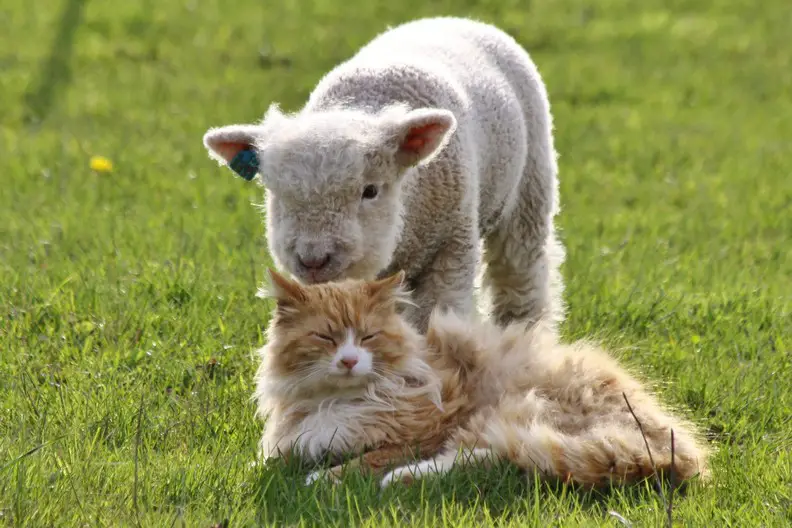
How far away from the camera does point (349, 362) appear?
165 inches

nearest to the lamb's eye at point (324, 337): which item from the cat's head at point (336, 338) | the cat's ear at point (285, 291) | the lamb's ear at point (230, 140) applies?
the cat's head at point (336, 338)

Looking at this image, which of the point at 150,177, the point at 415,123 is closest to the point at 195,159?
the point at 150,177

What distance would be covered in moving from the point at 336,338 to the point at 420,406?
0.40m

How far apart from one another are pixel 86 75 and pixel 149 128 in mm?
2271

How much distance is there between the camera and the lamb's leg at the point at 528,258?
6211 millimetres

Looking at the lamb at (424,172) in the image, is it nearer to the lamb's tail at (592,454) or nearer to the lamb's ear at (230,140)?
the lamb's ear at (230,140)

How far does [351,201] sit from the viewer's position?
4625 mm

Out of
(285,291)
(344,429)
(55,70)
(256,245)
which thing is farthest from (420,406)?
(55,70)

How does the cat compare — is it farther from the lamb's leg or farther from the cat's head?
the lamb's leg

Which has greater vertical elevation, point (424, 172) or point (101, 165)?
point (424, 172)

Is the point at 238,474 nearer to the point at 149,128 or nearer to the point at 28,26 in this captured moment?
the point at 149,128

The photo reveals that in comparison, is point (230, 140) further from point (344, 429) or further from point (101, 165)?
point (101, 165)

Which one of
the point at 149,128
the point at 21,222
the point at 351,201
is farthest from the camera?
the point at 149,128

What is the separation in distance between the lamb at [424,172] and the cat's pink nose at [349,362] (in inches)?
18.7
